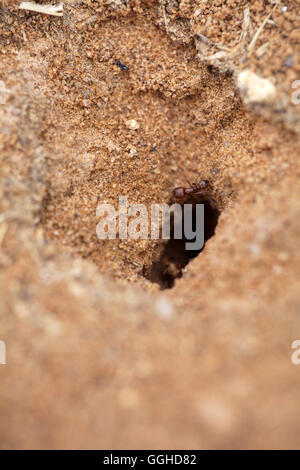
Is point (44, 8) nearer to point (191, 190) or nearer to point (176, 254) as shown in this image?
point (191, 190)

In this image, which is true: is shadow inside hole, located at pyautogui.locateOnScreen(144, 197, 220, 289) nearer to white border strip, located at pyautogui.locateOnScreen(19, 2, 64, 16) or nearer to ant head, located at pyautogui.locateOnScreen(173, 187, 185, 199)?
ant head, located at pyautogui.locateOnScreen(173, 187, 185, 199)

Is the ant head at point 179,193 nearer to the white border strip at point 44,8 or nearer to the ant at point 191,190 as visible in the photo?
the ant at point 191,190

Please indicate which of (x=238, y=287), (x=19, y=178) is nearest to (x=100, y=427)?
(x=238, y=287)

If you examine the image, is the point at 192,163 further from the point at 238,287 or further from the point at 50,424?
the point at 50,424

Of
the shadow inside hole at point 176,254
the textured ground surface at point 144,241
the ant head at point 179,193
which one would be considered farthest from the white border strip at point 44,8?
the shadow inside hole at point 176,254

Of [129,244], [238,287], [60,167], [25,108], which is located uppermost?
[25,108]

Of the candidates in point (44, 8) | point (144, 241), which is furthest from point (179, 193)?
point (44, 8)
